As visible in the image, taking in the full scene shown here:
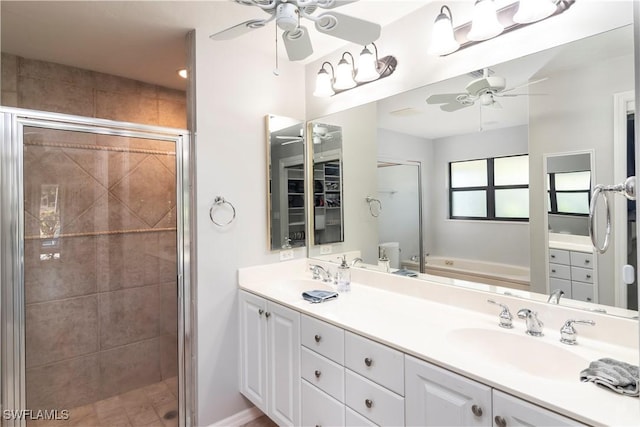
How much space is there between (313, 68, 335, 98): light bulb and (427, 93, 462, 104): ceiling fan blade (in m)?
0.75

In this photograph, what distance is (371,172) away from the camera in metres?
2.27

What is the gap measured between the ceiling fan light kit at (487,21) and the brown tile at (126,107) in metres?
2.32

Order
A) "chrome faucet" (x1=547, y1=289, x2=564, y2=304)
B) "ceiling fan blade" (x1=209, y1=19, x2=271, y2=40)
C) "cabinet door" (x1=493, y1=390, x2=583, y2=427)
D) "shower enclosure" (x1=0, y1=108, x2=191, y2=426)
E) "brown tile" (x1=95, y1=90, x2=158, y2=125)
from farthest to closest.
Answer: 1. "brown tile" (x1=95, y1=90, x2=158, y2=125)
2. "shower enclosure" (x1=0, y1=108, x2=191, y2=426)
3. "chrome faucet" (x1=547, y1=289, x2=564, y2=304)
4. "ceiling fan blade" (x1=209, y1=19, x2=271, y2=40)
5. "cabinet door" (x1=493, y1=390, x2=583, y2=427)

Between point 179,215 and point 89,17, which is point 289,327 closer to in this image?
point 179,215

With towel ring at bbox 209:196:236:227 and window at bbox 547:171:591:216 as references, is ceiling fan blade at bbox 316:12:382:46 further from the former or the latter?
towel ring at bbox 209:196:236:227

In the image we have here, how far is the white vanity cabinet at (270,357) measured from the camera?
1797 mm

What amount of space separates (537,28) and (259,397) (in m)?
2.44

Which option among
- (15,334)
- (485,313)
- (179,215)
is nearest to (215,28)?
(179,215)

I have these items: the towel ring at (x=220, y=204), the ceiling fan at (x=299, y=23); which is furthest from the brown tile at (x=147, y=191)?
the ceiling fan at (x=299, y=23)

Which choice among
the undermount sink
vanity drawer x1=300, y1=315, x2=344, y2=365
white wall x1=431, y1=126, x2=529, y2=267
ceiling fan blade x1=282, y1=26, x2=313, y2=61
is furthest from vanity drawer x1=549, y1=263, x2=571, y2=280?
ceiling fan blade x1=282, y1=26, x2=313, y2=61

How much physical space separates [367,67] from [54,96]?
2254 mm

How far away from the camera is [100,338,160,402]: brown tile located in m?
2.43

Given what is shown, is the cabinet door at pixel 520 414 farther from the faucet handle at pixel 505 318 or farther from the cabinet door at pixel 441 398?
the faucet handle at pixel 505 318

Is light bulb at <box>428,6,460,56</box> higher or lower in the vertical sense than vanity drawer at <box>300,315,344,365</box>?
higher
